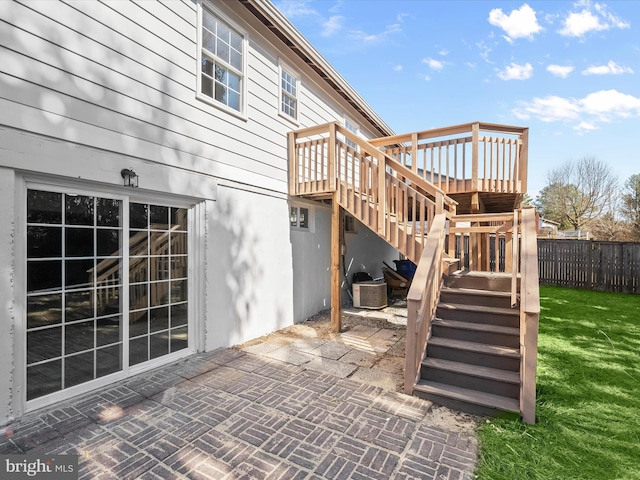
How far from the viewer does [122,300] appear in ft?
11.9

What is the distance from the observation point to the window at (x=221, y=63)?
459cm

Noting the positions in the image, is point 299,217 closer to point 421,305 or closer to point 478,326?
point 421,305

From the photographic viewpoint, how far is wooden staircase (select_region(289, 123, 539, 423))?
3146mm

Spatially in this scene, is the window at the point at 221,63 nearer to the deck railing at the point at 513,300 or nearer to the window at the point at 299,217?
the window at the point at 299,217

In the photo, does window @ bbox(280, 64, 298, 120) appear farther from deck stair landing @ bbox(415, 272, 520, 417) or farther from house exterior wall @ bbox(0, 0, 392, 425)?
deck stair landing @ bbox(415, 272, 520, 417)

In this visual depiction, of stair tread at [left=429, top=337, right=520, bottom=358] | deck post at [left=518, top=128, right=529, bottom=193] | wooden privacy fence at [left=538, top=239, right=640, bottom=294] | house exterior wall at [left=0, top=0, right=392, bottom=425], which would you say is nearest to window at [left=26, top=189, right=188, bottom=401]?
house exterior wall at [left=0, top=0, right=392, bottom=425]

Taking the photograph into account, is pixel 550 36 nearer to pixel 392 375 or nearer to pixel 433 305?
pixel 433 305

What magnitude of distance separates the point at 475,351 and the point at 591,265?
10.1 metres

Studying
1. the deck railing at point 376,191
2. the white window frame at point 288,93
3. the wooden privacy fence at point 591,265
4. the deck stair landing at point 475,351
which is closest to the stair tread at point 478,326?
the deck stair landing at point 475,351

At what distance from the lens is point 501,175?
20.9ft

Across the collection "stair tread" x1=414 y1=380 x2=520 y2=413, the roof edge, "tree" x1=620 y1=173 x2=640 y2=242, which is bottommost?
"stair tread" x1=414 y1=380 x2=520 y2=413

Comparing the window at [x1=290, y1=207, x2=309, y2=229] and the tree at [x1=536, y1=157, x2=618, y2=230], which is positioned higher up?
the tree at [x1=536, y1=157, x2=618, y2=230]

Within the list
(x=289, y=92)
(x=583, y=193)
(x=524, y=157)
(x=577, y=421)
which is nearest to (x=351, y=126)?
(x=289, y=92)

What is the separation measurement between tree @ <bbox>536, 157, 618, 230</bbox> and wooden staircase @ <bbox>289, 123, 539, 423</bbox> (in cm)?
2119
